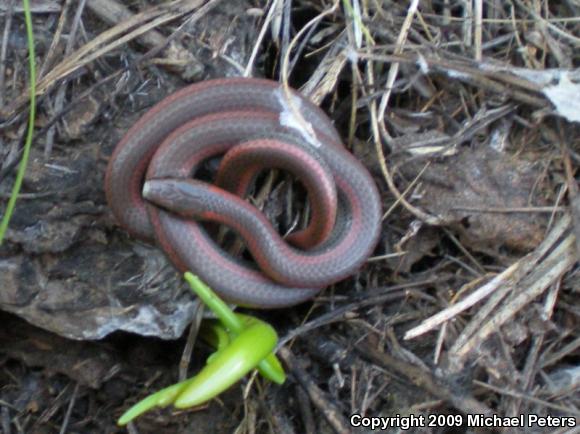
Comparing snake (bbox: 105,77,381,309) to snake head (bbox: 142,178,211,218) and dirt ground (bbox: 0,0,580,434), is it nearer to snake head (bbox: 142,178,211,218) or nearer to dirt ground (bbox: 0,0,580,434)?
snake head (bbox: 142,178,211,218)

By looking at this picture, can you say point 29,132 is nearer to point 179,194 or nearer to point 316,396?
point 179,194

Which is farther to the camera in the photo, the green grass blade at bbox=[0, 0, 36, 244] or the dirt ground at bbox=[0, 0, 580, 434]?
the dirt ground at bbox=[0, 0, 580, 434]

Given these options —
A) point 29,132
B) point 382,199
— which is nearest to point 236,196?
point 382,199

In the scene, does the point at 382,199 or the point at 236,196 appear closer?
the point at 236,196

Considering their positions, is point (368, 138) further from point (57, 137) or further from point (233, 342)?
point (57, 137)

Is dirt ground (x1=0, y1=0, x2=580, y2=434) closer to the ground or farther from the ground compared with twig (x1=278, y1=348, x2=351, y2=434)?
farther from the ground

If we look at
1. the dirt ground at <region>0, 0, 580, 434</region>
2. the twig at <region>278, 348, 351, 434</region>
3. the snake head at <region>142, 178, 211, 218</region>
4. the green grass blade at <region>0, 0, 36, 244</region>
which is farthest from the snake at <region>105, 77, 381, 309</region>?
the green grass blade at <region>0, 0, 36, 244</region>

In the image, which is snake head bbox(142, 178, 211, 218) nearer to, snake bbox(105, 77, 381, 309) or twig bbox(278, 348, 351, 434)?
snake bbox(105, 77, 381, 309)

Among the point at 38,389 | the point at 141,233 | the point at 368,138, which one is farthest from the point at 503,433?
the point at 38,389
